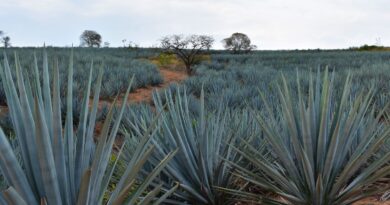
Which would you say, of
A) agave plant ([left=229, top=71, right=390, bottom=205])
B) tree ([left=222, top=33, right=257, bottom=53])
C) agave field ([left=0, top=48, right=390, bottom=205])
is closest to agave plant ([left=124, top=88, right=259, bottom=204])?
agave field ([left=0, top=48, right=390, bottom=205])

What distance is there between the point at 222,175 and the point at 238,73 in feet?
40.1

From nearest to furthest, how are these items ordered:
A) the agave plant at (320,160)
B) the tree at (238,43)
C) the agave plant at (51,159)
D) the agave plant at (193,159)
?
1. the agave plant at (51,159)
2. the agave plant at (320,160)
3. the agave plant at (193,159)
4. the tree at (238,43)

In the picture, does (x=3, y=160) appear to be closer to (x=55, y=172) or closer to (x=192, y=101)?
(x=55, y=172)

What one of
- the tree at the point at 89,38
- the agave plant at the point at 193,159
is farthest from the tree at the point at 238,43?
the agave plant at the point at 193,159

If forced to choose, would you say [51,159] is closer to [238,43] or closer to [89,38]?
[238,43]

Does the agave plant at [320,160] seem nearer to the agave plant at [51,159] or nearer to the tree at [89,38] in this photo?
the agave plant at [51,159]

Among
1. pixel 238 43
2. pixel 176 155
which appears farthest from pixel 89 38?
pixel 176 155

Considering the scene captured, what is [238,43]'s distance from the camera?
44500mm

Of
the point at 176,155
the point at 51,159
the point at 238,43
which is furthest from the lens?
the point at 238,43

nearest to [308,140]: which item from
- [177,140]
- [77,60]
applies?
[177,140]

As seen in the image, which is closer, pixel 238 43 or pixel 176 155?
pixel 176 155

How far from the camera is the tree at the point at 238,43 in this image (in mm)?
44281

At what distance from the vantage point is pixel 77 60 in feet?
51.0

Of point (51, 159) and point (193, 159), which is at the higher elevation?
point (51, 159)
